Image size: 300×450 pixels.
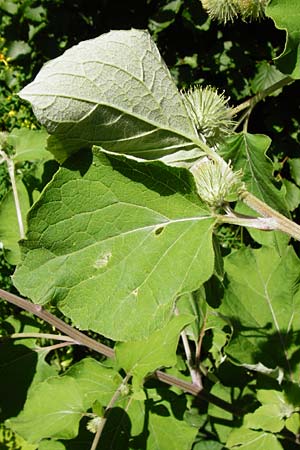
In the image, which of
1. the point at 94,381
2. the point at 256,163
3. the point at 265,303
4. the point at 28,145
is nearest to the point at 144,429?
the point at 94,381

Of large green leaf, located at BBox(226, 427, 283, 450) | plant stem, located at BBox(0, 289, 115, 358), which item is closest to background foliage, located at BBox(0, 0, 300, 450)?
large green leaf, located at BBox(226, 427, 283, 450)

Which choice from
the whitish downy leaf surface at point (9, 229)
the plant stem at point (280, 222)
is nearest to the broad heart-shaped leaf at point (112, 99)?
the plant stem at point (280, 222)

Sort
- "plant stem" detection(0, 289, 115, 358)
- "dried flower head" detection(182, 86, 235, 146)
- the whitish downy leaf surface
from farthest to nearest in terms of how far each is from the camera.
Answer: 1. the whitish downy leaf surface
2. "plant stem" detection(0, 289, 115, 358)
3. "dried flower head" detection(182, 86, 235, 146)

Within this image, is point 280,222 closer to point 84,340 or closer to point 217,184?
point 217,184

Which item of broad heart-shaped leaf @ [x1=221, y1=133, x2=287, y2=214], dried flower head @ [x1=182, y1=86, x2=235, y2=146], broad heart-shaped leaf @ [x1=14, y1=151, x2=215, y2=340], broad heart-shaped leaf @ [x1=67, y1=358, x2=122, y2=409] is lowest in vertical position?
broad heart-shaped leaf @ [x1=67, y1=358, x2=122, y2=409]

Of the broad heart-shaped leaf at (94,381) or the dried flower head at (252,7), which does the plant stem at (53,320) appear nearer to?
the broad heart-shaped leaf at (94,381)

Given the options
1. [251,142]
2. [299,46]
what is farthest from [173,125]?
[251,142]

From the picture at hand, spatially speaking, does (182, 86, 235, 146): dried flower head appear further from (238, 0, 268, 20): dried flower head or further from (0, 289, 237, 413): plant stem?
(0, 289, 237, 413): plant stem
